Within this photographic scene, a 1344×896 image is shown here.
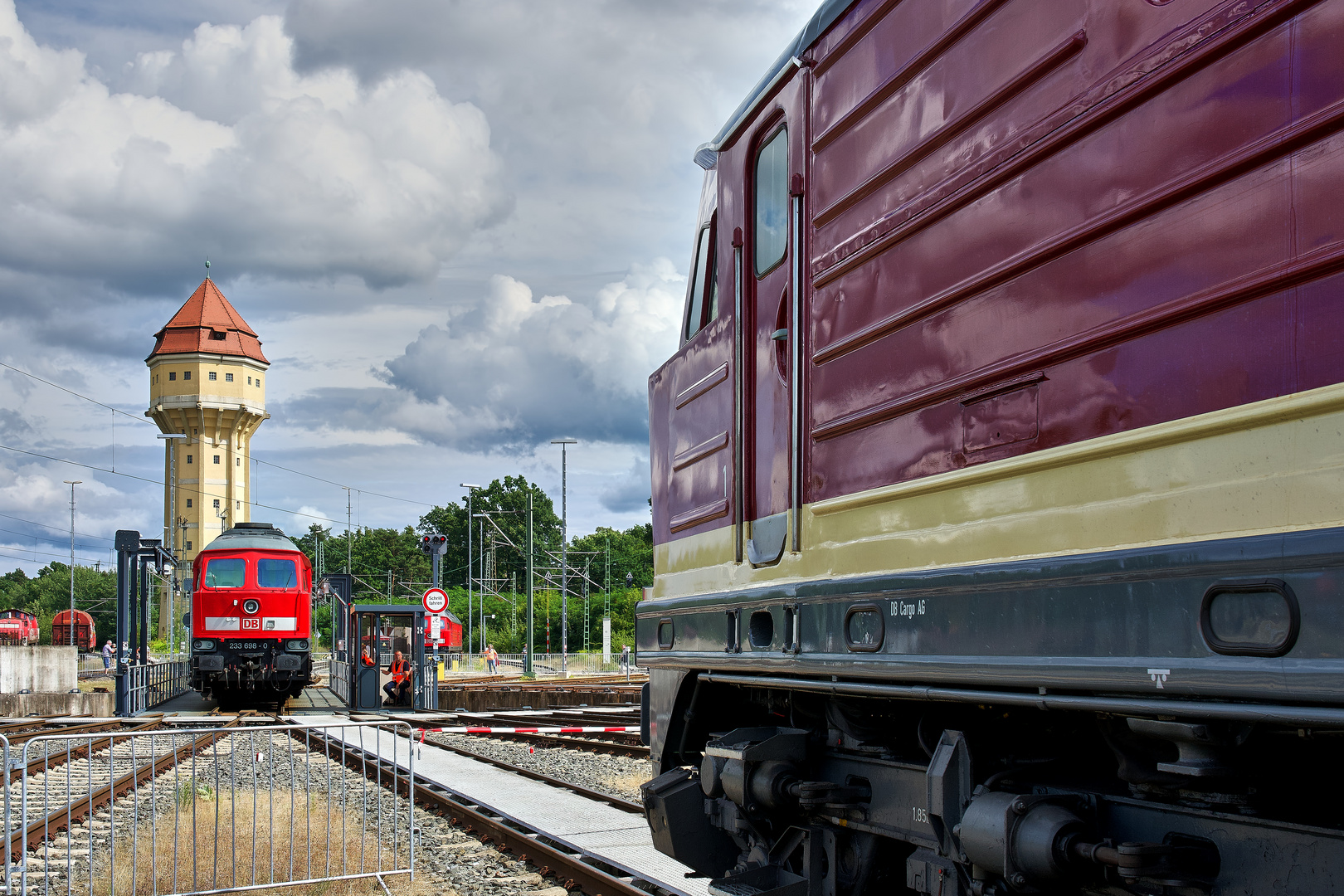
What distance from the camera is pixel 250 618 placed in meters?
25.1

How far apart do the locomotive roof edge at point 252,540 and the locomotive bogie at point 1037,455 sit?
2247 cm

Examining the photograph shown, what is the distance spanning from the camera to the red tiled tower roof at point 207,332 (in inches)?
3290

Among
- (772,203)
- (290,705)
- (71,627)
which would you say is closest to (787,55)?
(772,203)

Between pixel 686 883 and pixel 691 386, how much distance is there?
138 inches

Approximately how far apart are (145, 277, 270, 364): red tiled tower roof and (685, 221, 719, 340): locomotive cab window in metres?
83.5

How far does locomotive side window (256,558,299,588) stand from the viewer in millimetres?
25359

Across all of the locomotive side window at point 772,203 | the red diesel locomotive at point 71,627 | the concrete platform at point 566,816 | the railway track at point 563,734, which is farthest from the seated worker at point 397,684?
the red diesel locomotive at point 71,627

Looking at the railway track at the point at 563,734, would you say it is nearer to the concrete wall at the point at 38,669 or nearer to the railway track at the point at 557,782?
the railway track at the point at 557,782

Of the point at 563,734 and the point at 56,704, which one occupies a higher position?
the point at 563,734

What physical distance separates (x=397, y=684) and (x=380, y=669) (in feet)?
4.17

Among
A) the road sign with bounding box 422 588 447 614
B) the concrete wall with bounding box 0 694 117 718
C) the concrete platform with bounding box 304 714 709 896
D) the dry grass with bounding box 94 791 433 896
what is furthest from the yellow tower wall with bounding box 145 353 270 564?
the dry grass with bounding box 94 791 433 896

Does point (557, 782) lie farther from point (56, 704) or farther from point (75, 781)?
point (56, 704)

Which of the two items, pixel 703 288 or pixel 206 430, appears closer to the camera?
pixel 703 288

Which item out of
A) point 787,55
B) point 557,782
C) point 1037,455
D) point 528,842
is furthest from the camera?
point 557,782
